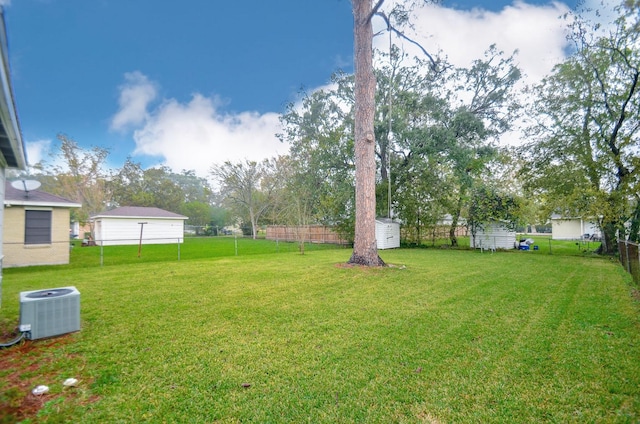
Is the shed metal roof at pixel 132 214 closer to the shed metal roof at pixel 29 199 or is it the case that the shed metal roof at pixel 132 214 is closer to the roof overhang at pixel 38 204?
the shed metal roof at pixel 29 199

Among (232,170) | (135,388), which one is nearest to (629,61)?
(135,388)

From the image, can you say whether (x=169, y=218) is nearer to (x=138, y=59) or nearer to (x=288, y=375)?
(x=138, y=59)

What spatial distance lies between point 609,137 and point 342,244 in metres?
13.9

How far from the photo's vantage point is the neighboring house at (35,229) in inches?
378

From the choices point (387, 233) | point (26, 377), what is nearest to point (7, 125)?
point (26, 377)

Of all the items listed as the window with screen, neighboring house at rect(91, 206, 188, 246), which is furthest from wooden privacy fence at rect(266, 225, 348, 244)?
the window with screen

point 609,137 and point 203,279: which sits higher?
point 609,137

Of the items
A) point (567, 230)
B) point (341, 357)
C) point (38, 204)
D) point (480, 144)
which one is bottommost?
point (341, 357)

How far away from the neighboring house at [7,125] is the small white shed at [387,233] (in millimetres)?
14258

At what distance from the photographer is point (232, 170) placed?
87.9 ft

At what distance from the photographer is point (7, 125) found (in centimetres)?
371

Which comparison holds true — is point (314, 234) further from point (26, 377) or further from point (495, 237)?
point (26, 377)

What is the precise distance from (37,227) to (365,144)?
38.9ft

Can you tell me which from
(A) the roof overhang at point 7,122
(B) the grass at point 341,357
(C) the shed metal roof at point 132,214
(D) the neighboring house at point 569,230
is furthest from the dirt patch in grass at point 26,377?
(D) the neighboring house at point 569,230
